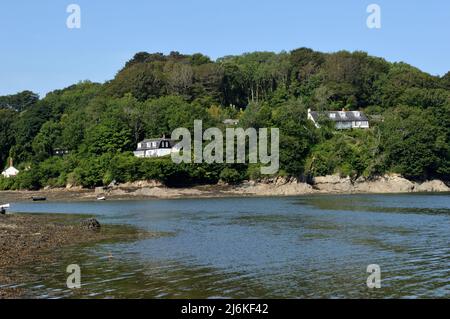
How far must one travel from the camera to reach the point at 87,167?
11781 cm

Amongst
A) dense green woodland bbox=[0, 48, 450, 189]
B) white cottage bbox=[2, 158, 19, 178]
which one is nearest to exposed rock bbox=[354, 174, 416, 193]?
dense green woodland bbox=[0, 48, 450, 189]

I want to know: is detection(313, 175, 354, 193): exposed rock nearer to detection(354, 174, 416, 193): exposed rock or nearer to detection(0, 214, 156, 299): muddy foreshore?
detection(354, 174, 416, 193): exposed rock

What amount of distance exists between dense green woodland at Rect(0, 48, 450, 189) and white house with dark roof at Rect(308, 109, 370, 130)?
2.96 metres

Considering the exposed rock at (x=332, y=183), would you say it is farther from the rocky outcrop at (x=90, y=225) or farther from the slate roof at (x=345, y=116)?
the rocky outcrop at (x=90, y=225)

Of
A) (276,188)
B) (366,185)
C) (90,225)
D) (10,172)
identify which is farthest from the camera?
(10,172)

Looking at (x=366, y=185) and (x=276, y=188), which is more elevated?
(x=366, y=185)

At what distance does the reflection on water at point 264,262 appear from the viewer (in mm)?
23984

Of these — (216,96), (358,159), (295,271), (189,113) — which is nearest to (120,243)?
(295,271)

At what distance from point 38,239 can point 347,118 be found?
11177cm

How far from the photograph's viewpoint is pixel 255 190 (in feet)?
367

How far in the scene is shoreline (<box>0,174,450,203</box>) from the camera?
10812 centimetres

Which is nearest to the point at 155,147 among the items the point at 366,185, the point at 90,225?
the point at 366,185

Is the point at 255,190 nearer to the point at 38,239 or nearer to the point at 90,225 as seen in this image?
the point at 90,225
